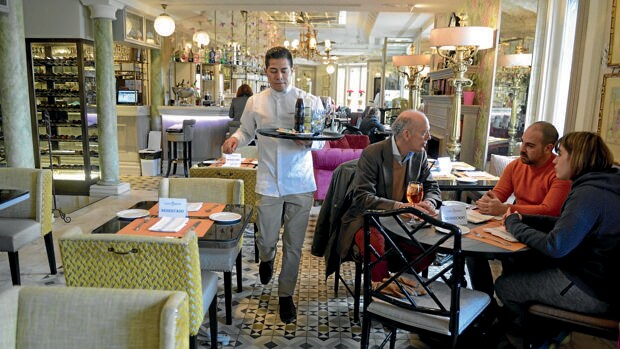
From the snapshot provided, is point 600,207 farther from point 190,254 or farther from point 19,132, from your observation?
point 19,132

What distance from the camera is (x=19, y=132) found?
4.86m

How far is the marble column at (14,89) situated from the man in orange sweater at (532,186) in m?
4.62

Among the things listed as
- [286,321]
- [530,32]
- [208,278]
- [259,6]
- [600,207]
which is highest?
[259,6]

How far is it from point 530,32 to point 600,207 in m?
2.96

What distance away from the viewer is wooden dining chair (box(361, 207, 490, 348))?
187 cm

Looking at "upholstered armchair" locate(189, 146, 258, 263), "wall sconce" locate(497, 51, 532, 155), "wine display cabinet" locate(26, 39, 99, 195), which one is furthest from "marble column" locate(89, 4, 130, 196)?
"wall sconce" locate(497, 51, 532, 155)

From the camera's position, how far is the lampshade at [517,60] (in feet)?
14.4

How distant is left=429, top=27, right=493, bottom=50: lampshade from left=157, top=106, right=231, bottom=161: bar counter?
16.1ft

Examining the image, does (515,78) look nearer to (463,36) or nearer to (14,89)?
(463,36)

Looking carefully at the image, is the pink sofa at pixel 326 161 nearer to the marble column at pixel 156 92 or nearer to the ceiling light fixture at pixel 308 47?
the marble column at pixel 156 92

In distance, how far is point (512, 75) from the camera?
15.1 ft

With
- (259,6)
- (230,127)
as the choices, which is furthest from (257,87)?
(259,6)

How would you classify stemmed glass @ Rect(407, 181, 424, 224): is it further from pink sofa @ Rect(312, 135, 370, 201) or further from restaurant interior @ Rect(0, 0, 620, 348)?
pink sofa @ Rect(312, 135, 370, 201)

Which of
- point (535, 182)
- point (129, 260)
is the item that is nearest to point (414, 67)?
point (535, 182)
